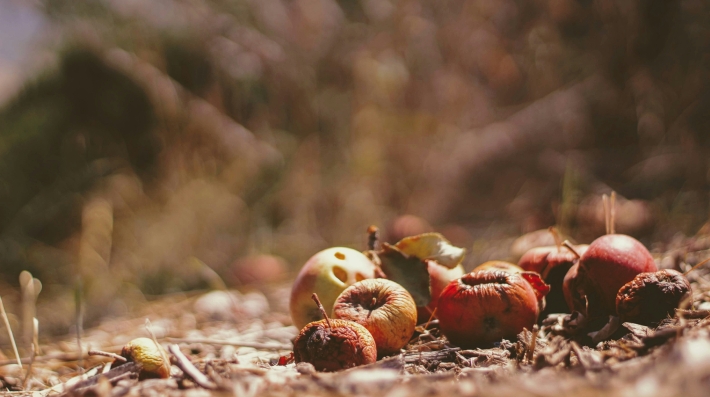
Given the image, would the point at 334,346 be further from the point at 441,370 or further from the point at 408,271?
the point at 408,271

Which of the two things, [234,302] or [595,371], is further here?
[234,302]

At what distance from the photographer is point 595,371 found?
1378mm

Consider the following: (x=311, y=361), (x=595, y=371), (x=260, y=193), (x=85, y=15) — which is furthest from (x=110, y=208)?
(x=595, y=371)

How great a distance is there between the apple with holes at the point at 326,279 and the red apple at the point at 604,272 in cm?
82

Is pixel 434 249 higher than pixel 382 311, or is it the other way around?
pixel 434 249

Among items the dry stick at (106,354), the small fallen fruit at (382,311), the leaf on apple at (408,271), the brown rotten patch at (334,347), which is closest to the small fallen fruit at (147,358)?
the dry stick at (106,354)

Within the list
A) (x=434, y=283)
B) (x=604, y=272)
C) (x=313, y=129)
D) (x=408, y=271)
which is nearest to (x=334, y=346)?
(x=408, y=271)

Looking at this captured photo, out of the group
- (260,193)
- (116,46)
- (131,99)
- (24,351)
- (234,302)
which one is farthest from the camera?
(131,99)

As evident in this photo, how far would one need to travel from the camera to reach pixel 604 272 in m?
2.14

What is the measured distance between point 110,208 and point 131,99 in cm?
163

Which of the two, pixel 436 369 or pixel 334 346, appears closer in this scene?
pixel 334 346

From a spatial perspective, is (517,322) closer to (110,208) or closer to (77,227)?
(110,208)

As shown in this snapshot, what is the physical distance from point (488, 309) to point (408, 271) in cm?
44

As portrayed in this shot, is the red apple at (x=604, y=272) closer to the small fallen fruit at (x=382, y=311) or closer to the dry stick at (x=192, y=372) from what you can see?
the small fallen fruit at (x=382, y=311)
